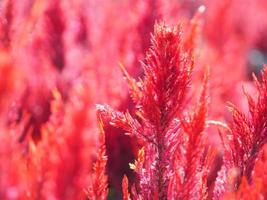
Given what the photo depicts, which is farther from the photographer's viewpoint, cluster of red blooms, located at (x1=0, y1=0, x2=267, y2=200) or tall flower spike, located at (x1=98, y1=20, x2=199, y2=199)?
tall flower spike, located at (x1=98, y1=20, x2=199, y2=199)

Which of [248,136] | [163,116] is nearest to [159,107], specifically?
[163,116]

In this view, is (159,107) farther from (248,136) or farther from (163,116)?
(248,136)

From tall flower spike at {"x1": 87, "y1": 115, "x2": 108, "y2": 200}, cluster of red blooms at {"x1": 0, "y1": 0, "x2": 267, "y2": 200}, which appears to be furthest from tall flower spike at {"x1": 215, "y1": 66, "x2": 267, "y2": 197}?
tall flower spike at {"x1": 87, "y1": 115, "x2": 108, "y2": 200}

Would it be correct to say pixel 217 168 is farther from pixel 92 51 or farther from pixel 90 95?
pixel 90 95

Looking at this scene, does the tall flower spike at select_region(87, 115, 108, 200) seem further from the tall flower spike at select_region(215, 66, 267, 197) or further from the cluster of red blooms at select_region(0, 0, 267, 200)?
the tall flower spike at select_region(215, 66, 267, 197)

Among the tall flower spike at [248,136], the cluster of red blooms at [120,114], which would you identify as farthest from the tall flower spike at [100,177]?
the tall flower spike at [248,136]

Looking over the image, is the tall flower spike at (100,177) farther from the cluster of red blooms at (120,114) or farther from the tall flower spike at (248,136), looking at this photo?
the tall flower spike at (248,136)
